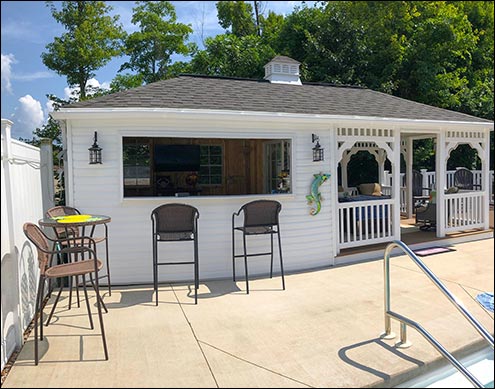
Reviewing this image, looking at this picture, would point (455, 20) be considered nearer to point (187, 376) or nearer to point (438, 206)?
point (438, 206)

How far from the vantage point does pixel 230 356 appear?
360cm

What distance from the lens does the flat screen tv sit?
8.65m

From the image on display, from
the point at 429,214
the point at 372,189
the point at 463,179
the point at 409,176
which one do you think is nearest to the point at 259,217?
the point at 429,214

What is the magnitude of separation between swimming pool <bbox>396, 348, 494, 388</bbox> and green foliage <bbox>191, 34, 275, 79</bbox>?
14.5m

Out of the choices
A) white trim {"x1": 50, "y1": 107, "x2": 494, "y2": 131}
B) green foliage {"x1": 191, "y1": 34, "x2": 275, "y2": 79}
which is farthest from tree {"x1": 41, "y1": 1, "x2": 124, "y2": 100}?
white trim {"x1": 50, "y1": 107, "x2": 494, "y2": 131}

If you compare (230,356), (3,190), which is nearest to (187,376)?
(230,356)

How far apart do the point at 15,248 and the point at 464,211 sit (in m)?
8.40

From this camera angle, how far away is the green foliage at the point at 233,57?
16.8 m

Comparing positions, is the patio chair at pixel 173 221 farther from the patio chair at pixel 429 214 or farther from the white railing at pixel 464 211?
the patio chair at pixel 429 214

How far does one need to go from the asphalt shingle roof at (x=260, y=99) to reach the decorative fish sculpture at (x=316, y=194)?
1.02 meters

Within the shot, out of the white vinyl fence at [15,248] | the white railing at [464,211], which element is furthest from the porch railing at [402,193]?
the white vinyl fence at [15,248]

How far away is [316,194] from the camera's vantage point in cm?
672

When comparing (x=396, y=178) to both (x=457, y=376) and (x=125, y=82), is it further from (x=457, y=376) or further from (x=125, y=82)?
(x=125, y=82)

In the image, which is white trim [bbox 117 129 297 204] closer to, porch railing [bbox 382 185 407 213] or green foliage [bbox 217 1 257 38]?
porch railing [bbox 382 185 407 213]
